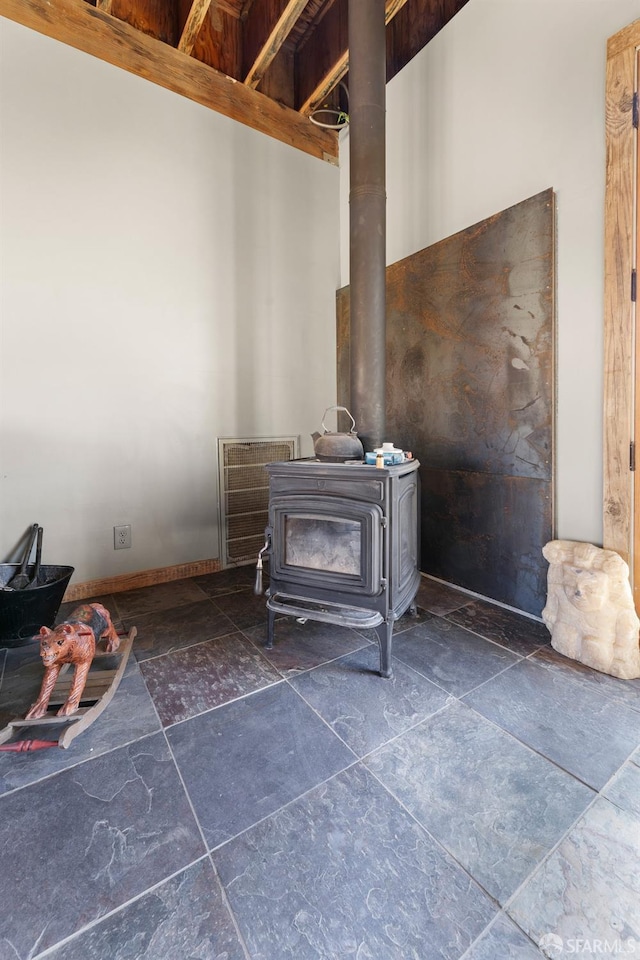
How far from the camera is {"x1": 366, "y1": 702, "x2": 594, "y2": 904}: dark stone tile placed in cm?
94

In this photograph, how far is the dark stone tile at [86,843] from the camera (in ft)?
2.75

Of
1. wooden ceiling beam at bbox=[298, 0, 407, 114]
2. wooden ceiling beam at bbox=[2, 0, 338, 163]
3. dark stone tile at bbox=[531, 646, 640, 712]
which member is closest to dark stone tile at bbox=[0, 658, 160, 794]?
dark stone tile at bbox=[531, 646, 640, 712]

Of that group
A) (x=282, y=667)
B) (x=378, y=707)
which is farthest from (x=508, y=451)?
(x=282, y=667)

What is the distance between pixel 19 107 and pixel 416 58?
2.20m

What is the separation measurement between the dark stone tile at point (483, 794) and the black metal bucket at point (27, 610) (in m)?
1.58

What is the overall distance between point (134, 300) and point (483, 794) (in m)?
2.76

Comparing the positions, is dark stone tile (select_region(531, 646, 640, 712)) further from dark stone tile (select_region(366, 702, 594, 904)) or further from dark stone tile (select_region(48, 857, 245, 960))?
dark stone tile (select_region(48, 857, 245, 960))

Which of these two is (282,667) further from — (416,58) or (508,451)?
(416,58)

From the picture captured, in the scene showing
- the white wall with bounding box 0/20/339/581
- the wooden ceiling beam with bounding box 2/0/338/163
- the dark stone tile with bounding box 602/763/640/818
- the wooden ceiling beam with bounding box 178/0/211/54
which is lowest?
the dark stone tile with bounding box 602/763/640/818

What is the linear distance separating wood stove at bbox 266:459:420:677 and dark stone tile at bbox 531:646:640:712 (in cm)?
60

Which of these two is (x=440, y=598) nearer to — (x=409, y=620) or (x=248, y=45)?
(x=409, y=620)

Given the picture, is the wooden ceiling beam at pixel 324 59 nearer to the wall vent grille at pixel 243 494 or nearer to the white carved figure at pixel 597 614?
the wall vent grille at pixel 243 494

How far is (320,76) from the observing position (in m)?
2.80

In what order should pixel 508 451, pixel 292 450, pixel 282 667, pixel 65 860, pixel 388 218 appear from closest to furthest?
pixel 65 860
pixel 282 667
pixel 508 451
pixel 388 218
pixel 292 450
